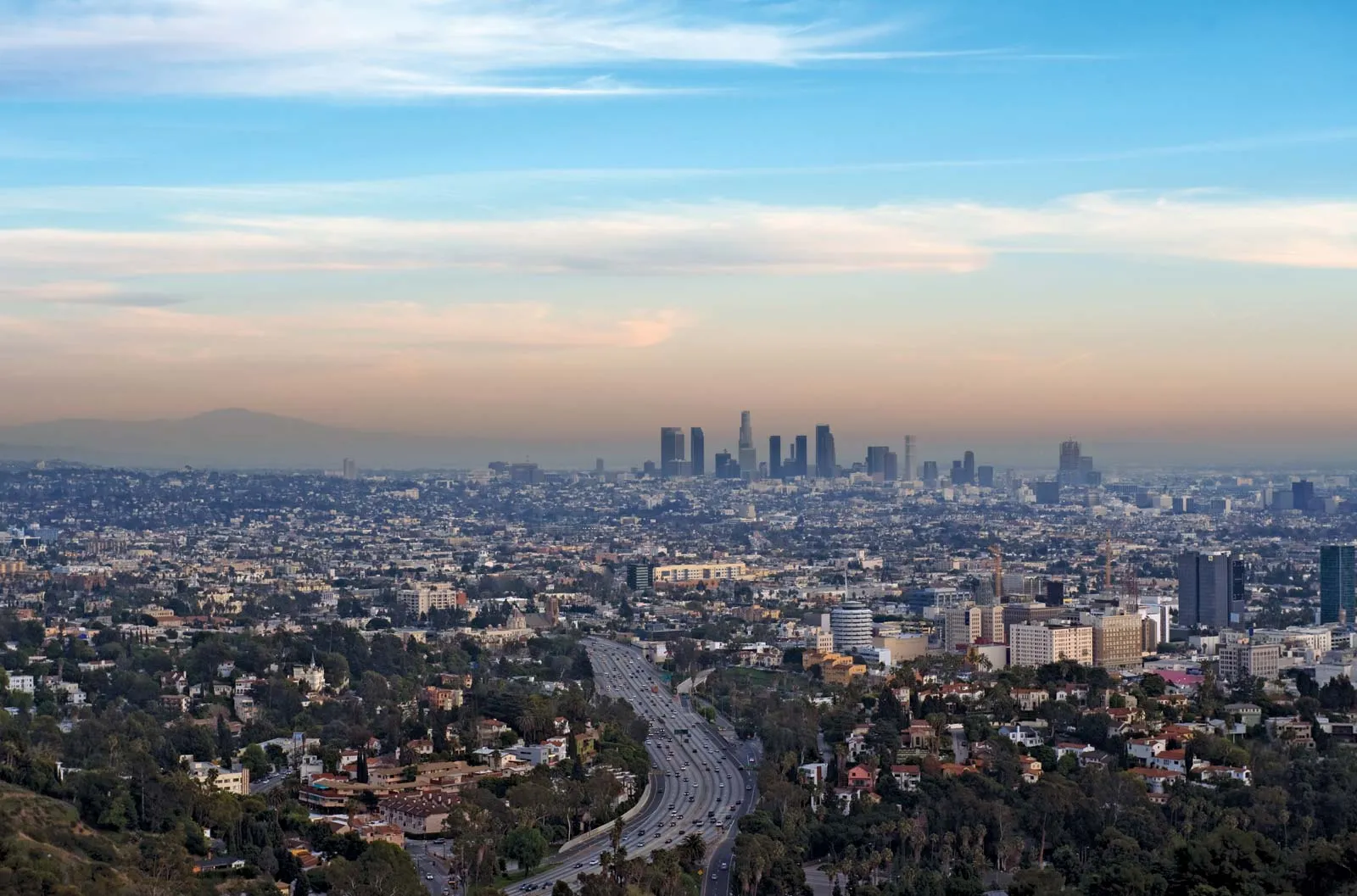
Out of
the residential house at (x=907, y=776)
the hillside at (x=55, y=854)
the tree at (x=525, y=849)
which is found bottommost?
the tree at (x=525, y=849)

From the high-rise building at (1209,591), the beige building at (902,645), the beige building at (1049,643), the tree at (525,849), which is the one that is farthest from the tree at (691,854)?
the high-rise building at (1209,591)

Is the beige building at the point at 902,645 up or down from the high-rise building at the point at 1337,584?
down

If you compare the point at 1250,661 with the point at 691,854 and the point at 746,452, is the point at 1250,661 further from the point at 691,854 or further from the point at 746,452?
the point at 746,452

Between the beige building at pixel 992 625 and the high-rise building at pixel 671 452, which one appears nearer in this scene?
the beige building at pixel 992 625

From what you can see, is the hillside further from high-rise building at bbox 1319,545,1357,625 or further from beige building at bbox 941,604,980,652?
high-rise building at bbox 1319,545,1357,625

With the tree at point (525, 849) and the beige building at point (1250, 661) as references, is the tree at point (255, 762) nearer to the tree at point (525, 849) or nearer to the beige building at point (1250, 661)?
the tree at point (525, 849)

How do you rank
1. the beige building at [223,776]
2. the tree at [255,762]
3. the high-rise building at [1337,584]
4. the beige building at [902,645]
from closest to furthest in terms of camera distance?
the beige building at [223,776] < the tree at [255,762] < the beige building at [902,645] < the high-rise building at [1337,584]

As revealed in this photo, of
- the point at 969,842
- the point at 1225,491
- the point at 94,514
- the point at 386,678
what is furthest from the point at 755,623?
the point at 1225,491
